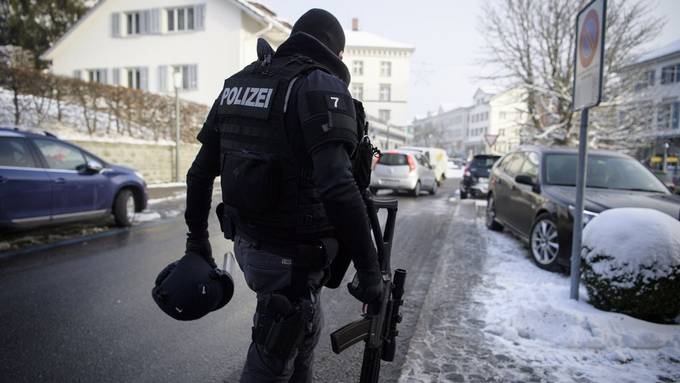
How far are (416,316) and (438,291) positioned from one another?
0.81 metres

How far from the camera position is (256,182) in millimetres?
1689

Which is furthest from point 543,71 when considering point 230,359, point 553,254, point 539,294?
point 230,359

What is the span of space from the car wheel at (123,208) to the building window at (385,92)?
166ft

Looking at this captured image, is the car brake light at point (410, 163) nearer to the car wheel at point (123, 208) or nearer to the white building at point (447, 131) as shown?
the car wheel at point (123, 208)

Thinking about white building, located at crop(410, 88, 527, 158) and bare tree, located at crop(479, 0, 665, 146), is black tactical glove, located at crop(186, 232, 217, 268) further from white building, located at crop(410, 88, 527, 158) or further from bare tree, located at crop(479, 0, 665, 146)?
white building, located at crop(410, 88, 527, 158)

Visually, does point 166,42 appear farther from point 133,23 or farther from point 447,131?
point 447,131

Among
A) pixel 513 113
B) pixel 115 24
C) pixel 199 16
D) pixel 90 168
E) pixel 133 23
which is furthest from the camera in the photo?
pixel 115 24

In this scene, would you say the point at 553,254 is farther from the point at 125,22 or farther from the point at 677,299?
the point at 125,22

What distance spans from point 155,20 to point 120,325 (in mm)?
25747

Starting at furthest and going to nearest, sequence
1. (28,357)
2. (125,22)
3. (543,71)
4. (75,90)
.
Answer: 1. (125,22)
2. (543,71)
3. (75,90)
4. (28,357)

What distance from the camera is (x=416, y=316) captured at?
4.04 m

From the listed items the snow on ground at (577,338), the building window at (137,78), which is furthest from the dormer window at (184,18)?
the snow on ground at (577,338)

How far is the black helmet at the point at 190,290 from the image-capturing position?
6.11 feet

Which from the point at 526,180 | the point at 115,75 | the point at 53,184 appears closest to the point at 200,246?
the point at 526,180
